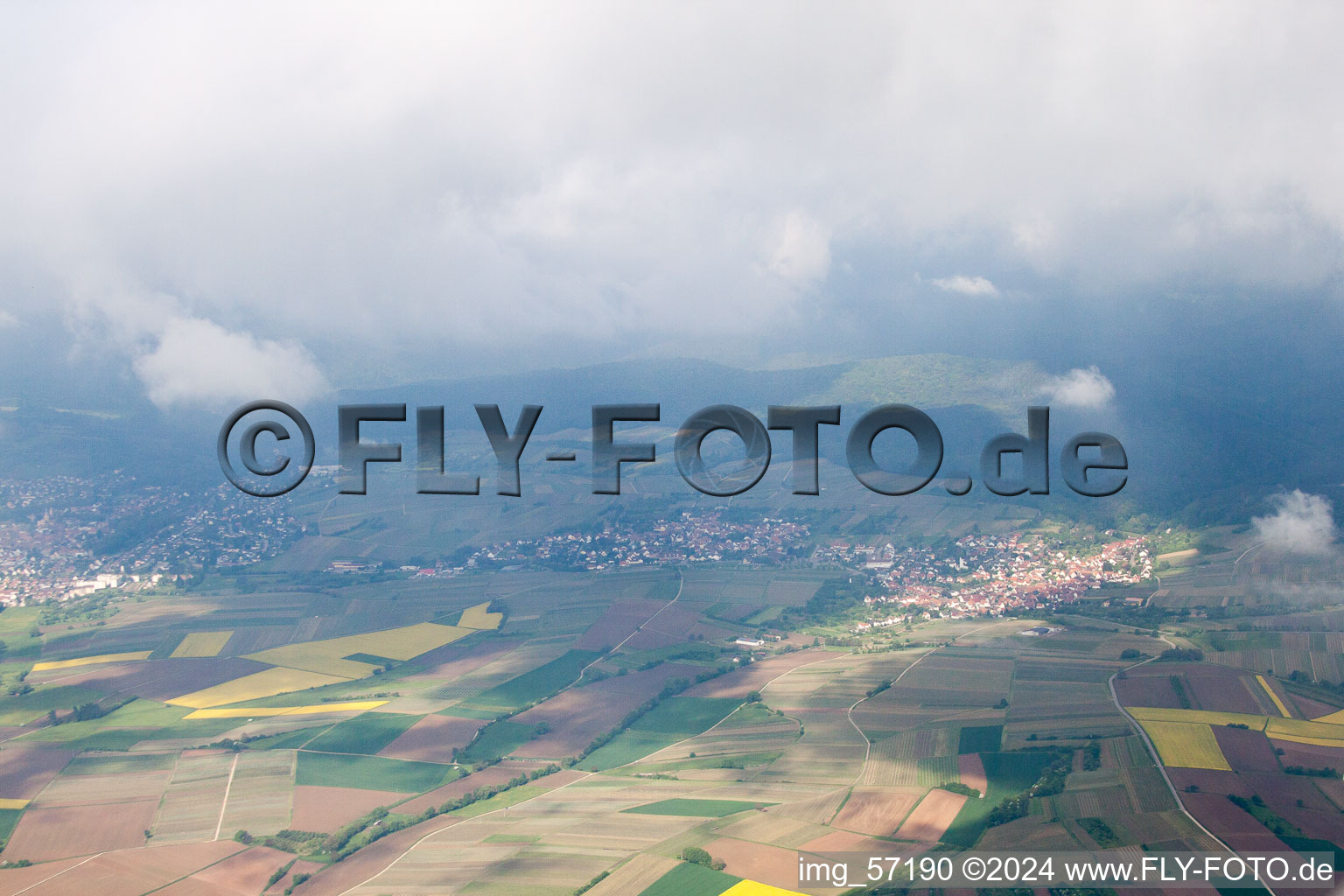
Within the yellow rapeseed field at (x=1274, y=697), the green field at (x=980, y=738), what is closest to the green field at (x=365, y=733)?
the green field at (x=980, y=738)

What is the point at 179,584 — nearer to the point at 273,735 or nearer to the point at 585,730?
the point at 273,735

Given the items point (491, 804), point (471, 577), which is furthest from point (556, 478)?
point (491, 804)

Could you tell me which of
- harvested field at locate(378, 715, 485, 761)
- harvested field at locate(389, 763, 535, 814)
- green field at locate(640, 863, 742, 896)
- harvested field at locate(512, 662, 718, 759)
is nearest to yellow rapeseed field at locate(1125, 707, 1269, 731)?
green field at locate(640, 863, 742, 896)

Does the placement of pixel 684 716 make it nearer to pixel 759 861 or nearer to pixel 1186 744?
pixel 759 861

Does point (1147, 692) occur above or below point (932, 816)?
above

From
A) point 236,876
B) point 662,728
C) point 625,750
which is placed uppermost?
point 662,728

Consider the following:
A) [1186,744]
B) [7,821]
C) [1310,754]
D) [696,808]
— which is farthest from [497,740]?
[1310,754]
